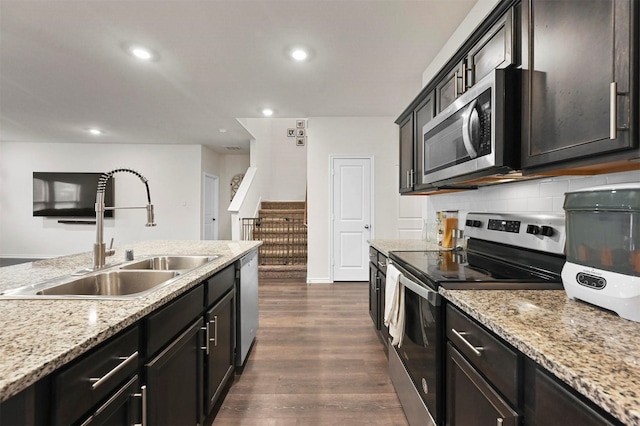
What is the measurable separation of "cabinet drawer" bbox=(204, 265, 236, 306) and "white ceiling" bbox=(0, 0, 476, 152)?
185 cm

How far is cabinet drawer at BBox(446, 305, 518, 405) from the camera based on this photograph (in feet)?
2.61

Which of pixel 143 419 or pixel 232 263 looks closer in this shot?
pixel 143 419

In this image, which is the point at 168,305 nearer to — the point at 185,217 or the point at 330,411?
the point at 330,411

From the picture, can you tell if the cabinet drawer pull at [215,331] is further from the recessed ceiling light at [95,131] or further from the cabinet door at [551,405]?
the recessed ceiling light at [95,131]

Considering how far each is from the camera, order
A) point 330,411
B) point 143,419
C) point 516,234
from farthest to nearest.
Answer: point 330,411 → point 516,234 → point 143,419

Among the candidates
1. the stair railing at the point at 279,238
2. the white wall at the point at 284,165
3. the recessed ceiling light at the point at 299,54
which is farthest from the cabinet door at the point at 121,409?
the white wall at the point at 284,165

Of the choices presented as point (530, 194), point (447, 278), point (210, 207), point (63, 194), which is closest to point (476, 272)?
point (447, 278)

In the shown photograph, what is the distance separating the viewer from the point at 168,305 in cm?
115

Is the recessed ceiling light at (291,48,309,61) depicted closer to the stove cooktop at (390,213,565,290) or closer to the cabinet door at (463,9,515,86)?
the cabinet door at (463,9,515,86)

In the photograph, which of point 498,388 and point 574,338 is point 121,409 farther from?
point 574,338

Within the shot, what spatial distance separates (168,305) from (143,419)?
357 millimetres

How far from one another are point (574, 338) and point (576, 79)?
82 cm

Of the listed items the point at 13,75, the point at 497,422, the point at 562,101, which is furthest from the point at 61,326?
the point at 13,75

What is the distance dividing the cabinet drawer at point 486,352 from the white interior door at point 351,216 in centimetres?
364
